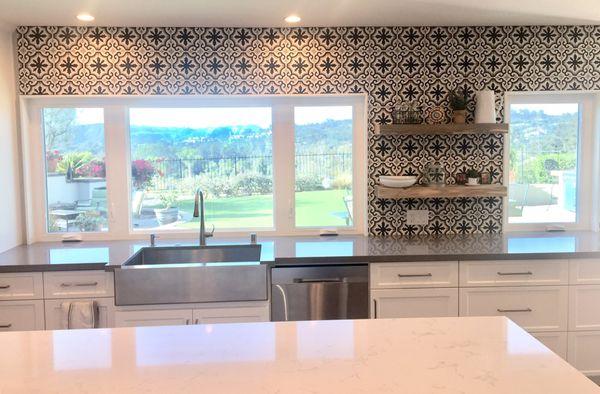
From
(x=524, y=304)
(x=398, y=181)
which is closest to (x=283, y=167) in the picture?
(x=398, y=181)

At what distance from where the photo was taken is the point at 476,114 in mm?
3453

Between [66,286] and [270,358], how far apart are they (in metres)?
1.87

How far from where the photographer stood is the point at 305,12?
120 inches

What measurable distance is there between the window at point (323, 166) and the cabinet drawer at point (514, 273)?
3.32 ft

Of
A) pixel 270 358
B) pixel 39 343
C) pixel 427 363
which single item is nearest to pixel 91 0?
pixel 39 343

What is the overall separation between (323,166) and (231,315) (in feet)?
4.42

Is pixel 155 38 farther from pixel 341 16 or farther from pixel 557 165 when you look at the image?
pixel 557 165

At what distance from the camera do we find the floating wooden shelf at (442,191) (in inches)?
132

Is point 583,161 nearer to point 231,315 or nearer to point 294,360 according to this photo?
point 231,315

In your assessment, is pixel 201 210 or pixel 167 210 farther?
pixel 167 210

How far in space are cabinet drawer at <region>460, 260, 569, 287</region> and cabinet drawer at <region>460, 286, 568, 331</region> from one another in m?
0.03

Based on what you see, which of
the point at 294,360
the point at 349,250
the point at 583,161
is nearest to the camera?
the point at 294,360

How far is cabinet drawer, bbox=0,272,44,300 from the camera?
276 cm

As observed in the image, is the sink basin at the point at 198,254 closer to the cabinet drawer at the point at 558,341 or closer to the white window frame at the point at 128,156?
the white window frame at the point at 128,156
